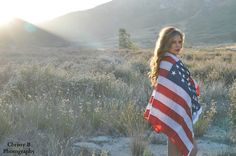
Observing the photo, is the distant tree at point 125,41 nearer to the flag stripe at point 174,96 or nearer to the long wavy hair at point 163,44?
the long wavy hair at point 163,44

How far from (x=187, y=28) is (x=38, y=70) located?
600ft

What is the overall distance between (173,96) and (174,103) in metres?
0.08

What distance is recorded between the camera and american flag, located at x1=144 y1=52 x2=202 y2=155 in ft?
16.3

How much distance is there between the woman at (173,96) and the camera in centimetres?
496

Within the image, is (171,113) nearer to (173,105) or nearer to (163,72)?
(173,105)

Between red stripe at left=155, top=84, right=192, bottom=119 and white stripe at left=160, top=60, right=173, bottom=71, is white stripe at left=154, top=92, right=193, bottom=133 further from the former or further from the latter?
white stripe at left=160, top=60, right=173, bottom=71

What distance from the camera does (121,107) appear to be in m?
7.82

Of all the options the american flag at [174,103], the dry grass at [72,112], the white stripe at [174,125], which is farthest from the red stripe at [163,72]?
the dry grass at [72,112]

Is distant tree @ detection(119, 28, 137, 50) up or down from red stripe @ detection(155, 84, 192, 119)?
up

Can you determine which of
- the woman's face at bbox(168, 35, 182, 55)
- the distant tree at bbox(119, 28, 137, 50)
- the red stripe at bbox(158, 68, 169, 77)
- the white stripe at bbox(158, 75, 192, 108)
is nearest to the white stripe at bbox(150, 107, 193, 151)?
the white stripe at bbox(158, 75, 192, 108)

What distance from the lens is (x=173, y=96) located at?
4.98m

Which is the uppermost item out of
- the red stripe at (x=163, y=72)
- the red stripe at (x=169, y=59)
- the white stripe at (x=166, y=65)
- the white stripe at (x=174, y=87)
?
Answer: the red stripe at (x=169, y=59)

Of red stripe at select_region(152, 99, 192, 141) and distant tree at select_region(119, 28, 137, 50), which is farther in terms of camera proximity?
distant tree at select_region(119, 28, 137, 50)

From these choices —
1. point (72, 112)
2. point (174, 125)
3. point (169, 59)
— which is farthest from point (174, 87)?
point (72, 112)
